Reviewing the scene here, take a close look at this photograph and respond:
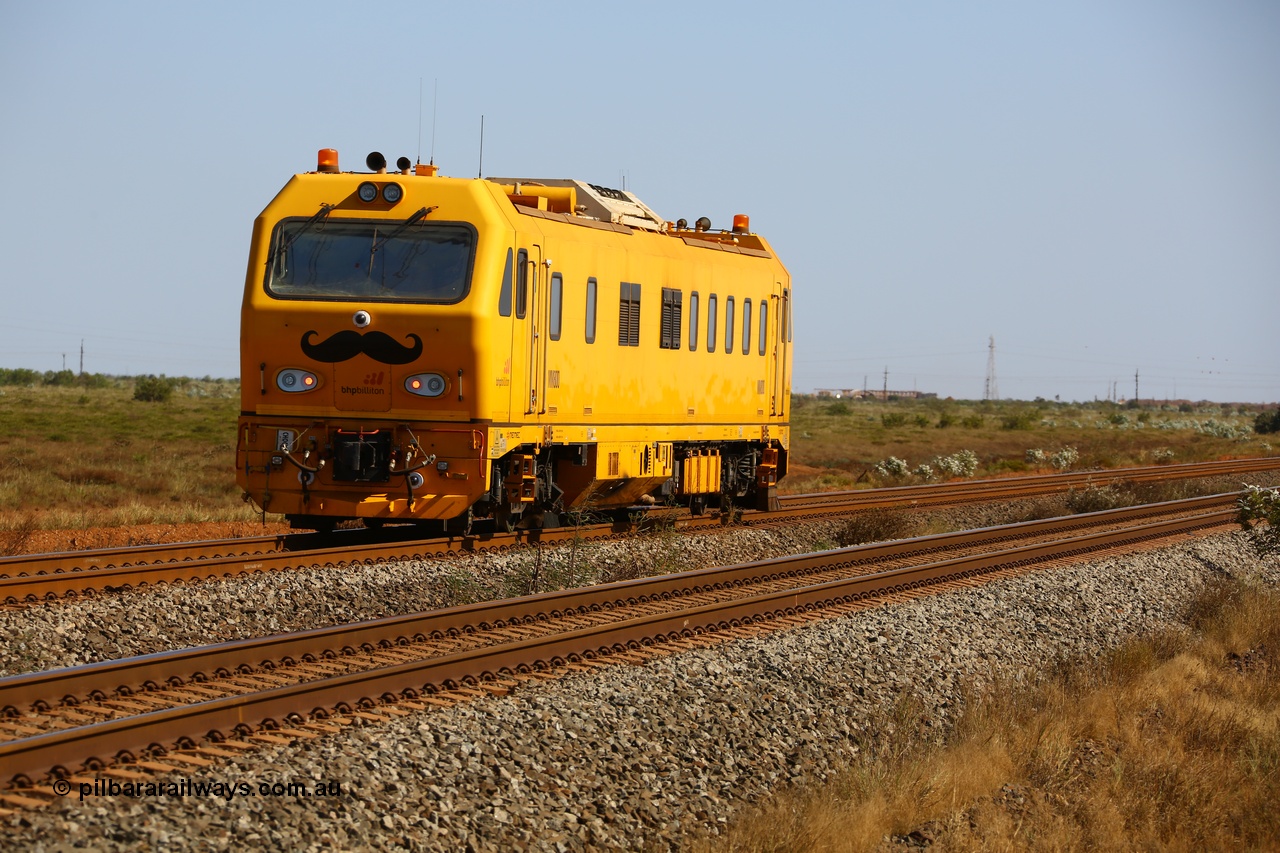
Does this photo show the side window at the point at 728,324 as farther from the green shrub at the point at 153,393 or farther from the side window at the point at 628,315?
→ the green shrub at the point at 153,393

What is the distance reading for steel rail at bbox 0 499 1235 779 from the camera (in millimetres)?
6484

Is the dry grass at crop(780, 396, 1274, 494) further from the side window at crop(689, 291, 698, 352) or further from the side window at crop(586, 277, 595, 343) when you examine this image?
the side window at crop(586, 277, 595, 343)

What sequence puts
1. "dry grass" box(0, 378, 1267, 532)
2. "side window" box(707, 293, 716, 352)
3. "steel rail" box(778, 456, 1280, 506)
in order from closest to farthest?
1. "side window" box(707, 293, 716, 352)
2. "dry grass" box(0, 378, 1267, 532)
3. "steel rail" box(778, 456, 1280, 506)

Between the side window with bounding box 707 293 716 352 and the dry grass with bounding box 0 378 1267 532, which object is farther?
the dry grass with bounding box 0 378 1267 532

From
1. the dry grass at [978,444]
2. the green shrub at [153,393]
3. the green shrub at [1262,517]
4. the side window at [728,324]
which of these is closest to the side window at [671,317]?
the side window at [728,324]

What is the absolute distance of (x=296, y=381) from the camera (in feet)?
44.6

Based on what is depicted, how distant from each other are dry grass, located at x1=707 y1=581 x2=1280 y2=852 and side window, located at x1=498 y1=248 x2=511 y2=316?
20.5 ft

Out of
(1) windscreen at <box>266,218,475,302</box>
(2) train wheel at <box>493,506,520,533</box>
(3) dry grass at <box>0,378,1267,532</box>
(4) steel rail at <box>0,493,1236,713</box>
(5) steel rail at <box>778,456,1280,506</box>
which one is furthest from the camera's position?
(5) steel rail at <box>778,456,1280,506</box>

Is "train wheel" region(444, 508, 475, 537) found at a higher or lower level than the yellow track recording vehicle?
lower

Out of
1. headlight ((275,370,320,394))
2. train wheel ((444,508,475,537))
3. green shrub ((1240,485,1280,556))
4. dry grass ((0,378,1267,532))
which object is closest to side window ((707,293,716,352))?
train wheel ((444,508,475,537))

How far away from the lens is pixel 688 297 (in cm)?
1719

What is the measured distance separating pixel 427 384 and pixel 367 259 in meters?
1.45

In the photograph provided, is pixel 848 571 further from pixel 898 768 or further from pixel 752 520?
pixel 898 768

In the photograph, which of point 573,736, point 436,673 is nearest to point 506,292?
point 436,673
